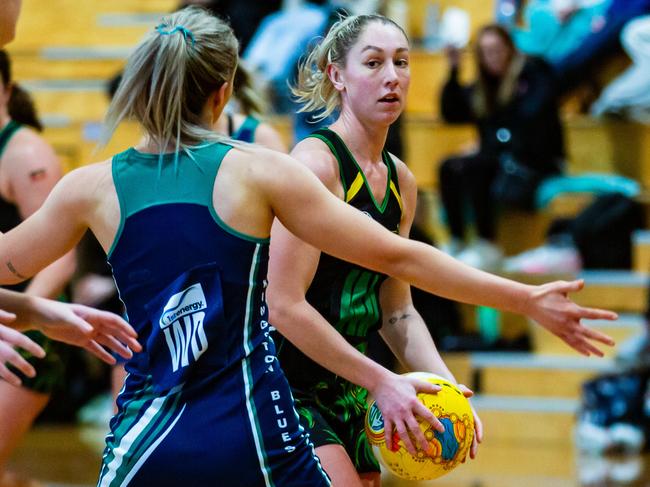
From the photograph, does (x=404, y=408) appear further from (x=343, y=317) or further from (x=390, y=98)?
(x=390, y=98)

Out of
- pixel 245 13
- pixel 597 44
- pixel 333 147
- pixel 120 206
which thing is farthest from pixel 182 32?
pixel 245 13

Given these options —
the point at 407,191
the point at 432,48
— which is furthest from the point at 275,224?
the point at 432,48

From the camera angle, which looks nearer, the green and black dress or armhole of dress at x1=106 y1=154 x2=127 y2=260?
armhole of dress at x1=106 y1=154 x2=127 y2=260

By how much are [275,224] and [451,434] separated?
28.7 inches

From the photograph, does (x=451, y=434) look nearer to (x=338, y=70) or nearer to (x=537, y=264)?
(x=338, y=70)

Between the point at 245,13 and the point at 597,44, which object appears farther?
the point at 245,13

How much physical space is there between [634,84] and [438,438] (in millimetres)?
5776

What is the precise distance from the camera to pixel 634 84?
8.15 metres

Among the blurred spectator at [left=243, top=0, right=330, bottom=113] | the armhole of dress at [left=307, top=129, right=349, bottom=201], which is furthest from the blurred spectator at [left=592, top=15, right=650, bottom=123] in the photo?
the armhole of dress at [left=307, top=129, right=349, bottom=201]

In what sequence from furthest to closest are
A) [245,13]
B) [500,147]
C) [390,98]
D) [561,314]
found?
[245,13], [500,147], [390,98], [561,314]

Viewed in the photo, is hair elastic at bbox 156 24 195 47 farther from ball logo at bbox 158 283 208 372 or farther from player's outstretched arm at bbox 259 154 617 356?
ball logo at bbox 158 283 208 372

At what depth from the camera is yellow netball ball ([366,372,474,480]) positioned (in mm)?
2889

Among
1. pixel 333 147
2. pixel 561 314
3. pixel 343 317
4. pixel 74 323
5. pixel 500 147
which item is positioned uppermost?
pixel 333 147

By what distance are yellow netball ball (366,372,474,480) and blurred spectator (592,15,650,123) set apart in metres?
5.62
